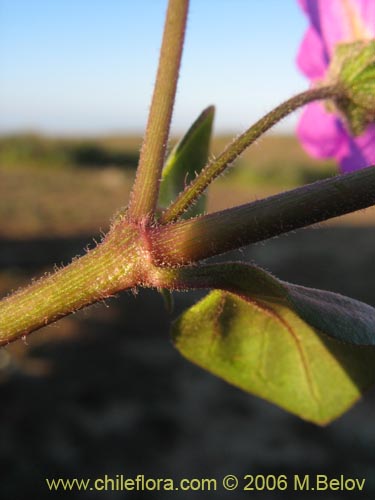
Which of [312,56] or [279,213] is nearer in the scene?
[279,213]

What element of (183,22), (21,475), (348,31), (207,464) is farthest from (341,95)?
(207,464)

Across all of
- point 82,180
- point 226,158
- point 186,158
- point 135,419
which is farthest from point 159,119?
point 82,180

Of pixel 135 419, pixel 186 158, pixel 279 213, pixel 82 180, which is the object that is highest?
pixel 82 180

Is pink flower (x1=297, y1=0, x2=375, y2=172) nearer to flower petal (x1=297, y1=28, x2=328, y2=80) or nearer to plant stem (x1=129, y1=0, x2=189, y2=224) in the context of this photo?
flower petal (x1=297, y1=28, x2=328, y2=80)

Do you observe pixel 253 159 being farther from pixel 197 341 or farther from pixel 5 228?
pixel 197 341

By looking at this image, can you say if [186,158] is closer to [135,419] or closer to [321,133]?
[321,133]

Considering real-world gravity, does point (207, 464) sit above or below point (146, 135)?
above
